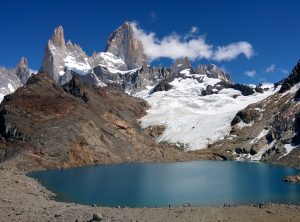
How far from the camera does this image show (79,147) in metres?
131

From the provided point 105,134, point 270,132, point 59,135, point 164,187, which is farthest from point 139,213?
point 270,132

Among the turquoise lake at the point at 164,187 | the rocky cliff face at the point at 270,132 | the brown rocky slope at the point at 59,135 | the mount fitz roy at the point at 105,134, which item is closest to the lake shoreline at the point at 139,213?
the turquoise lake at the point at 164,187

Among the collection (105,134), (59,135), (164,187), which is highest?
(105,134)

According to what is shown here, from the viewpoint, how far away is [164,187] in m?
80.6

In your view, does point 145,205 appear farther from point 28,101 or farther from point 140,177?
point 28,101

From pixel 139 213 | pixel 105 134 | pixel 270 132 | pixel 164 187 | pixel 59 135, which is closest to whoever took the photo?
pixel 139 213

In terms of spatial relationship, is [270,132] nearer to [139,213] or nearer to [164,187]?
[164,187]

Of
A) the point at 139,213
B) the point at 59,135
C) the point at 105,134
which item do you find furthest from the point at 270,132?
the point at 139,213

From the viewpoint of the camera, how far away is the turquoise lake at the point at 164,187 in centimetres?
6538

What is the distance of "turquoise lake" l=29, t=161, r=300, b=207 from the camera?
65.4 meters

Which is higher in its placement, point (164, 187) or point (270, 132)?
point (270, 132)

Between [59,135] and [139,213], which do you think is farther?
[59,135]

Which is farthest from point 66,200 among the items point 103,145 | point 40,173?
point 103,145

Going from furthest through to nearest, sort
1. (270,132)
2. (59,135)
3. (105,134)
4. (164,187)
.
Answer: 1. (270,132)
2. (105,134)
3. (59,135)
4. (164,187)
